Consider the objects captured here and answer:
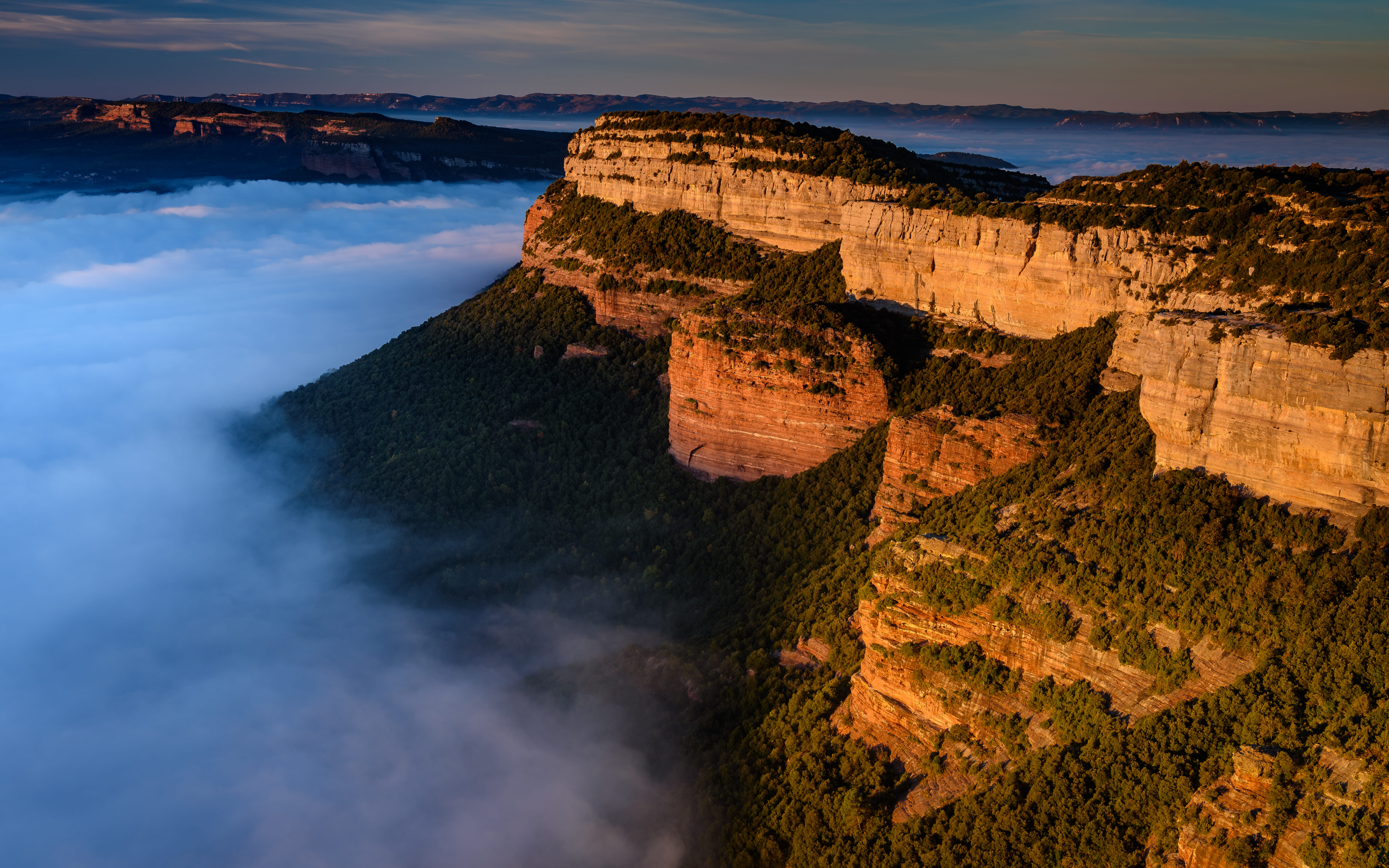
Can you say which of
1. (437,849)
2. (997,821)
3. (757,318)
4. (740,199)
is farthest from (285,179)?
(997,821)

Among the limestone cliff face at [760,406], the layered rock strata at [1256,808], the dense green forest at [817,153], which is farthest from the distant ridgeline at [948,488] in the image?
the dense green forest at [817,153]

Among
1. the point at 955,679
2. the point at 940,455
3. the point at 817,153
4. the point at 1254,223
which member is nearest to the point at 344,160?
the point at 817,153

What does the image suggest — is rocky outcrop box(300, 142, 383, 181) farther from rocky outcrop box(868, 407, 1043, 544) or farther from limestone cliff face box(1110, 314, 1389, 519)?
limestone cliff face box(1110, 314, 1389, 519)

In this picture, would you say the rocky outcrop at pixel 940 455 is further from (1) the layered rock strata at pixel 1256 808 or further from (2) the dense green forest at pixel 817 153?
(2) the dense green forest at pixel 817 153

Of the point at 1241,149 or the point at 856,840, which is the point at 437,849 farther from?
the point at 1241,149

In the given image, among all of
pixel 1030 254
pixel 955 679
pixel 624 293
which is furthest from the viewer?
pixel 624 293

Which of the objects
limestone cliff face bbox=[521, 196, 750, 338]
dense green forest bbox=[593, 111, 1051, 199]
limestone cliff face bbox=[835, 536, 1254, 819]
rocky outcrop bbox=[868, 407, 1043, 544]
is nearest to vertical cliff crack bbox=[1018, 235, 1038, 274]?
rocky outcrop bbox=[868, 407, 1043, 544]

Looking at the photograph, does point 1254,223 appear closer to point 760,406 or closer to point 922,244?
point 922,244
